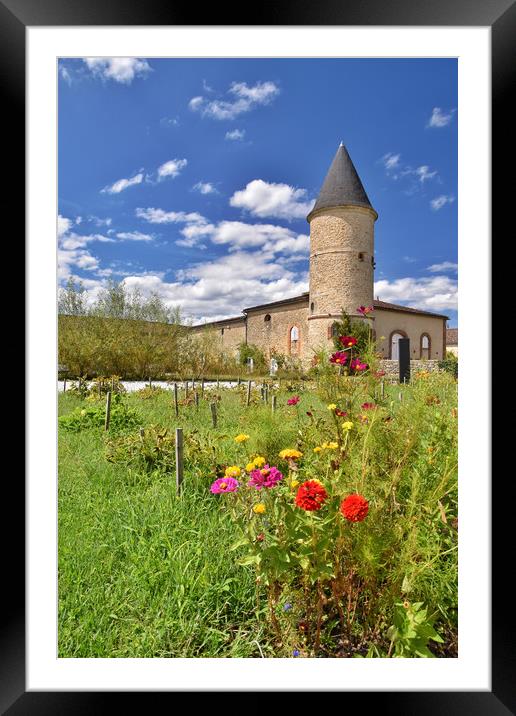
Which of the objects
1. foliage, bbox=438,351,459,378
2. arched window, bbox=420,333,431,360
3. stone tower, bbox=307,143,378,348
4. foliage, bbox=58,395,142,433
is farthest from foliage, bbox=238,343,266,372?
foliage, bbox=58,395,142,433

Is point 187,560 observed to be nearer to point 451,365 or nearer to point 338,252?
point 451,365

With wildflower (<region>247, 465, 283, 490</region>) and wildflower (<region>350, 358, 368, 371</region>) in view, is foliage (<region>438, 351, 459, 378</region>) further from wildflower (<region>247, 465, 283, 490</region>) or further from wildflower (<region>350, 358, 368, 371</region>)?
wildflower (<region>247, 465, 283, 490</region>)

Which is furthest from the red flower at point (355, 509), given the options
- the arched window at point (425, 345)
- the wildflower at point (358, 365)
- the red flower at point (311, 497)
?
the arched window at point (425, 345)

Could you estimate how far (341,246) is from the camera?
1527 centimetres

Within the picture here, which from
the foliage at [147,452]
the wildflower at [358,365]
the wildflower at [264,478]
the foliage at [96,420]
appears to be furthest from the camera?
the foliage at [96,420]

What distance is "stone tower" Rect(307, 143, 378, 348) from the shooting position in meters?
15.1

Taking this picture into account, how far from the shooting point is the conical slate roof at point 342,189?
1523cm

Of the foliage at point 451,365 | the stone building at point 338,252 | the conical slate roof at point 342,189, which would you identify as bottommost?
the foliage at point 451,365
